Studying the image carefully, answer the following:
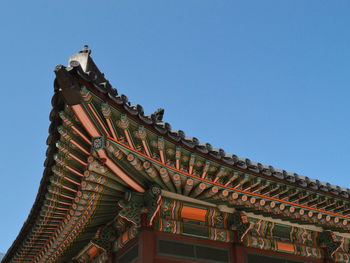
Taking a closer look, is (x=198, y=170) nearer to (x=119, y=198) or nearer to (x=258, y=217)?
(x=119, y=198)

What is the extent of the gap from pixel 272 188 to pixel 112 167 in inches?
131

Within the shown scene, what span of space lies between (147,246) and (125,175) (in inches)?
55.0

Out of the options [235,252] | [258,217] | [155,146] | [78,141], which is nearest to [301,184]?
[258,217]

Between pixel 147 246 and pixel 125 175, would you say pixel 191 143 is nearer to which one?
pixel 125 175

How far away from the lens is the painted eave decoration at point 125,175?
7199 mm

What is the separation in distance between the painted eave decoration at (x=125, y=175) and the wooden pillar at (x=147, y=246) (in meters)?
0.28

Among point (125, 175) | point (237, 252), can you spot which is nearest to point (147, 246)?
point (125, 175)

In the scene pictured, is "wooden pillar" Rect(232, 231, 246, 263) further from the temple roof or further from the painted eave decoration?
the temple roof

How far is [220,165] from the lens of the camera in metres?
8.30

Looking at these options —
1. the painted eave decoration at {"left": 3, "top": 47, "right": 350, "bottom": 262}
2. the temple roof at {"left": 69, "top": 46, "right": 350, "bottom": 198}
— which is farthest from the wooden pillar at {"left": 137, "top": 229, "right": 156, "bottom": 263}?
the temple roof at {"left": 69, "top": 46, "right": 350, "bottom": 198}

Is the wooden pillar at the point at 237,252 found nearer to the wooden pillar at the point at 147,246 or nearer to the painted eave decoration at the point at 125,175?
the painted eave decoration at the point at 125,175

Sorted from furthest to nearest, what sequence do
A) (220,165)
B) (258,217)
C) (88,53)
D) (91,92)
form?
(258,217) < (88,53) < (220,165) < (91,92)

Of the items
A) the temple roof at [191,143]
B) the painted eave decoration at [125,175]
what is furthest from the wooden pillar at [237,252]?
the temple roof at [191,143]

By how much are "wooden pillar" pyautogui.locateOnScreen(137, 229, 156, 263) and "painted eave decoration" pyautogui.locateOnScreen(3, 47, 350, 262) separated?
0.90 feet
